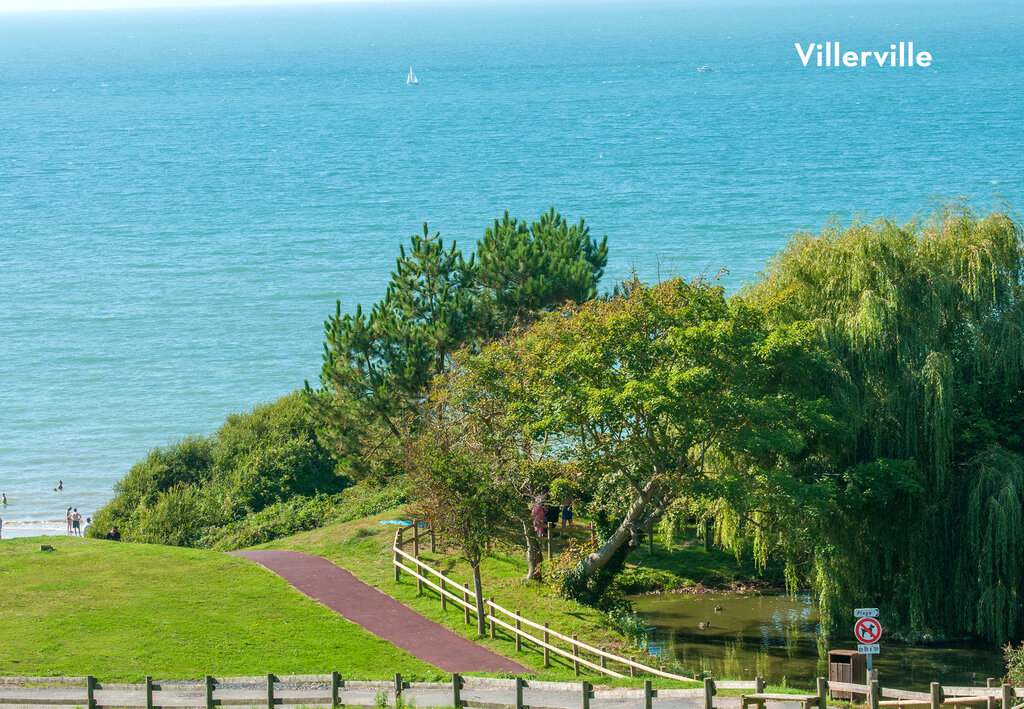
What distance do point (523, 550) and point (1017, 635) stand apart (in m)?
14.7

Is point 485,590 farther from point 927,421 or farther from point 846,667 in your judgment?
point 927,421

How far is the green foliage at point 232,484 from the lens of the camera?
166 feet

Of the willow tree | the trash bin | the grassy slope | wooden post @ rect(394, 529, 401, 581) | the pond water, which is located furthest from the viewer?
wooden post @ rect(394, 529, 401, 581)

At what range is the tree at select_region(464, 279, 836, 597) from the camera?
107 feet

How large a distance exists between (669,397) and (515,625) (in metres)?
7.37

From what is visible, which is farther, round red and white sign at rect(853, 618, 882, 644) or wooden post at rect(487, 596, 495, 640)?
wooden post at rect(487, 596, 495, 640)

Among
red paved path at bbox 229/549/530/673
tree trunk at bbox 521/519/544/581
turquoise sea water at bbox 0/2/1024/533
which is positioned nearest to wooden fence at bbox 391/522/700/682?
red paved path at bbox 229/549/530/673

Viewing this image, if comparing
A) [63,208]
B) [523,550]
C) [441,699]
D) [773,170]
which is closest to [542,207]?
[773,170]

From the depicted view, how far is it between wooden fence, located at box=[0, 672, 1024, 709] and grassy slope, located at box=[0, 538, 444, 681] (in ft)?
8.39

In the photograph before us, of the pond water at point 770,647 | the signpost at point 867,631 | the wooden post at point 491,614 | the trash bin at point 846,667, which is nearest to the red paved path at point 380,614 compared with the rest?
the wooden post at point 491,614

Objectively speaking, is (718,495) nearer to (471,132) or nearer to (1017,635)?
(1017,635)

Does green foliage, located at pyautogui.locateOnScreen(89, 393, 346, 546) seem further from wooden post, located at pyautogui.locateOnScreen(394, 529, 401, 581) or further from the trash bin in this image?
the trash bin

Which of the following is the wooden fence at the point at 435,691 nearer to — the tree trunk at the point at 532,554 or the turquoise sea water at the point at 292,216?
the tree trunk at the point at 532,554

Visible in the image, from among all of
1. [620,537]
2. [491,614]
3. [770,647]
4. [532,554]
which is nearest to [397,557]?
[532,554]
